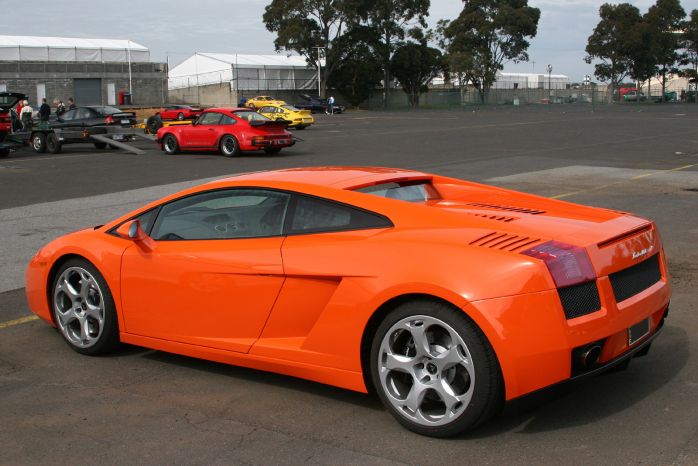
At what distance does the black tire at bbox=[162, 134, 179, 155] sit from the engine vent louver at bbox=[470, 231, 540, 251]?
22128 millimetres

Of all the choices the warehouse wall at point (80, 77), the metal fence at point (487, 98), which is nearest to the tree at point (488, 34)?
the metal fence at point (487, 98)

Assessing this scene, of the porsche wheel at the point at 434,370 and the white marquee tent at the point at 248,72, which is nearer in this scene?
the porsche wheel at the point at 434,370

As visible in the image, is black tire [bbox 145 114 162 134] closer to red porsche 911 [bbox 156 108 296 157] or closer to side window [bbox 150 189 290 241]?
red porsche 911 [bbox 156 108 296 157]

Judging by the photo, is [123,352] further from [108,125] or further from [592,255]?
[108,125]

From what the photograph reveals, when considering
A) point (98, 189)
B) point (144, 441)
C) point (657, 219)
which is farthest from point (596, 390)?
point (98, 189)

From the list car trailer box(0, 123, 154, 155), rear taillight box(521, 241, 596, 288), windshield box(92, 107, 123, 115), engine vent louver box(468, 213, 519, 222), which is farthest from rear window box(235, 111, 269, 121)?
→ rear taillight box(521, 241, 596, 288)

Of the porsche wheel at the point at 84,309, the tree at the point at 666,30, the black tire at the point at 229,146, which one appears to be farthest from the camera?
the tree at the point at 666,30

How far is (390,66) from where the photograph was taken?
9056 centimetres

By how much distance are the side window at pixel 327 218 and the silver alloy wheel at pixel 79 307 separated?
162cm

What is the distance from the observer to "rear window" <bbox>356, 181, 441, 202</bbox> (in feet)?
15.9

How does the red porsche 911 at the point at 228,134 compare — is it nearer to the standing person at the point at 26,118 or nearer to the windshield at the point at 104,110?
the windshield at the point at 104,110

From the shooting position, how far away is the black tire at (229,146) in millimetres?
24016

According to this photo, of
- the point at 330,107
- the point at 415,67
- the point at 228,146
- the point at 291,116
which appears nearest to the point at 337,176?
the point at 228,146

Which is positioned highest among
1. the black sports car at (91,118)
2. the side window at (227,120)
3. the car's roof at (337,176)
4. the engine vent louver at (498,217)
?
the black sports car at (91,118)
